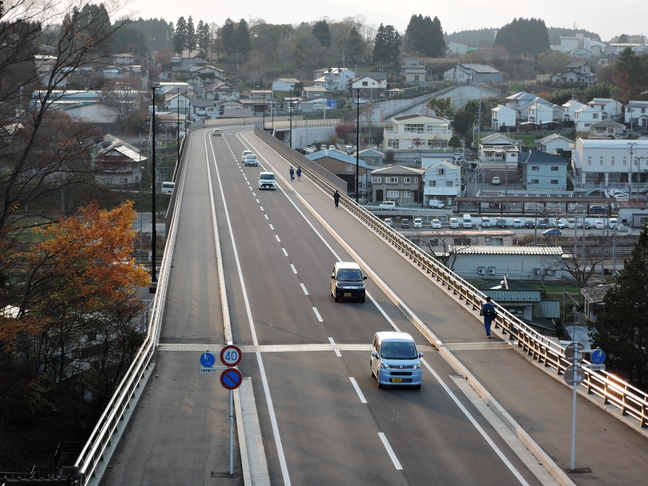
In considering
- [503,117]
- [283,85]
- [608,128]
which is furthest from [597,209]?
[283,85]

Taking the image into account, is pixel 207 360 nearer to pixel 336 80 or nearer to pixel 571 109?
pixel 571 109

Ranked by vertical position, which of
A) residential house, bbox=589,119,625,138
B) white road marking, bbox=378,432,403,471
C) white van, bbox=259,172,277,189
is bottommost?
white road marking, bbox=378,432,403,471

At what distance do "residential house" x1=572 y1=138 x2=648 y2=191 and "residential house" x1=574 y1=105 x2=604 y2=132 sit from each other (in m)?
30.6

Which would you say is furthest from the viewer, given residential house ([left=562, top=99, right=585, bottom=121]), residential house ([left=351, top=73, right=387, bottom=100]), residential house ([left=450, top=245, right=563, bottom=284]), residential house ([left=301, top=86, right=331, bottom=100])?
residential house ([left=301, top=86, right=331, bottom=100])

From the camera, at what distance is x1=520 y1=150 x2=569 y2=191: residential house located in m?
118

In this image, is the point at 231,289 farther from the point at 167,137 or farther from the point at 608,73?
the point at 608,73

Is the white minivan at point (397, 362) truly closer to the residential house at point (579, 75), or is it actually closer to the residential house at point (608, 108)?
the residential house at point (608, 108)

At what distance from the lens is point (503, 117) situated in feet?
505

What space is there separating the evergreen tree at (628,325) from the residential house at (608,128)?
10929cm

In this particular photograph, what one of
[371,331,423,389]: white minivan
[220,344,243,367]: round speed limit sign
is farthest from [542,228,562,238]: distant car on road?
[220,344,243,367]: round speed limit sign

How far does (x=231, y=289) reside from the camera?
3300 centimetres

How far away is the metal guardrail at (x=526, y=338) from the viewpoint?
1942 cm

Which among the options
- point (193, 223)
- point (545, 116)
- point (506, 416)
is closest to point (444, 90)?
point (545, 116)

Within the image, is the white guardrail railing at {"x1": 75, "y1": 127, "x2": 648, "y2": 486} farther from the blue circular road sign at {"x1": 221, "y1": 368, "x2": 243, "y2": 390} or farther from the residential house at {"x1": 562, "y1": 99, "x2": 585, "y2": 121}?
the residential house at {"x1": 562, "y1": 99, "x2": 585, "y2": 121}
